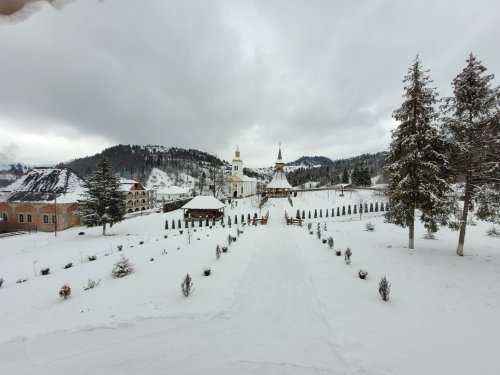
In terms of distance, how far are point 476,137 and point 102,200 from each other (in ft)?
103

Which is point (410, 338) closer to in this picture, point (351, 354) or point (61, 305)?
point (351, 354)

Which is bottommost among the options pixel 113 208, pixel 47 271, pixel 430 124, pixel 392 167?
pixel 47 271

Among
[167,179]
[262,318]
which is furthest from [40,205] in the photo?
[167,179]

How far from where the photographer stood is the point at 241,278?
9742 mm

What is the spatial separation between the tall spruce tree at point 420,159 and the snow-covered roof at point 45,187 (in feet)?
131

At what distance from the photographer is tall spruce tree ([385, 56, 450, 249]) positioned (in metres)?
13.3

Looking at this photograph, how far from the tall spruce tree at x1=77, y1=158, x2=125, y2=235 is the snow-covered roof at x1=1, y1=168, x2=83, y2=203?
11.6 meters

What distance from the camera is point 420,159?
1362cm

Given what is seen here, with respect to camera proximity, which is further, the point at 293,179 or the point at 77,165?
the point at 77,165

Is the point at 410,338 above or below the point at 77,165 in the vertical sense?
below

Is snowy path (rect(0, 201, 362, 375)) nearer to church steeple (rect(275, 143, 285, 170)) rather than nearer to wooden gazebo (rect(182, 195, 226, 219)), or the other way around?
wooden gazebo (rect(182, 195, 226, 219))

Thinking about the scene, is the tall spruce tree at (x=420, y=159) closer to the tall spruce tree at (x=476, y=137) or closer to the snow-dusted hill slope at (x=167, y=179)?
the tall spruce tree at (x=476, y=137)

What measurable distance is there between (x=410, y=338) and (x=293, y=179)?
12985 cm

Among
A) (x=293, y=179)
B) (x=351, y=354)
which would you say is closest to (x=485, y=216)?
(x=351, y=354)
